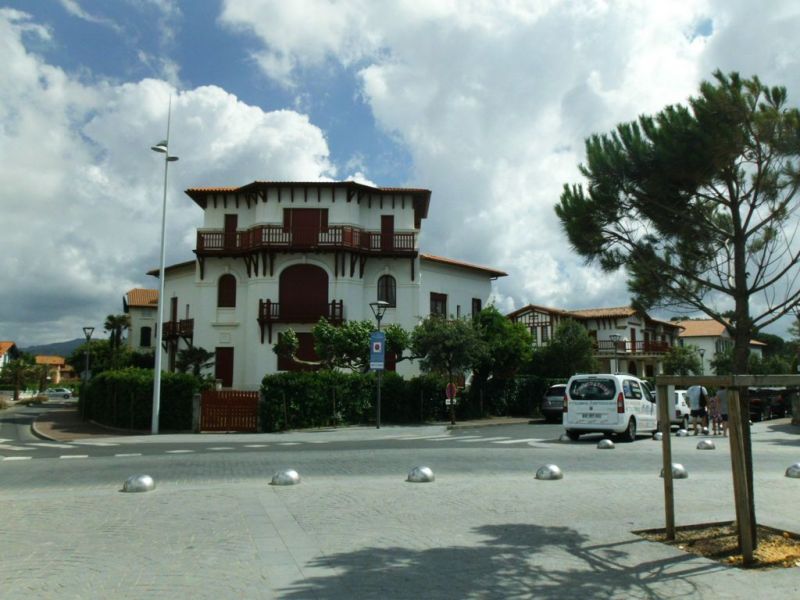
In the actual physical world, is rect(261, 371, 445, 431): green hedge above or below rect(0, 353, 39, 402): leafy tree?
below

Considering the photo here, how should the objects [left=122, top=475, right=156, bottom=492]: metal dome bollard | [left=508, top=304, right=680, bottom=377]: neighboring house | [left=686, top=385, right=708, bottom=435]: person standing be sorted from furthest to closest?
1. [left=508, top=304, right=680, bottom=377]: neighboring house
2. [left=686, top=385, right=708, bottom=435]: person standing
3. [left=122, top=475, right=156, bottom=492]: metal dome bollard

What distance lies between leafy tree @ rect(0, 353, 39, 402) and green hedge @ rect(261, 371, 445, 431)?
50.8 m

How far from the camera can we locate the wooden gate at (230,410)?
26.6m

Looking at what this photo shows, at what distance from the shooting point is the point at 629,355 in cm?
6172

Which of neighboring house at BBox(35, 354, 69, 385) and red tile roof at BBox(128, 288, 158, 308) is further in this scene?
neighboring house at BBox(35, 354, 69, 385)

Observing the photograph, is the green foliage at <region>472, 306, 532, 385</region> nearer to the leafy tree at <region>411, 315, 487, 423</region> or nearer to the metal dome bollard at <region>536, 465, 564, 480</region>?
the leafy tree at <region>411, 315, 487, 423</region>

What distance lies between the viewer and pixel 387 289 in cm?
3931

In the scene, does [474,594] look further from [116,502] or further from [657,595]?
[116,502]

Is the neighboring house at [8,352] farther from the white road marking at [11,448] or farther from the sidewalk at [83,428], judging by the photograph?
the white road marking at [11,448]

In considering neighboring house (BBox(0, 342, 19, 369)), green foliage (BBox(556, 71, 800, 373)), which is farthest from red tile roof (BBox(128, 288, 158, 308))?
green foliage (BBox(556, 71, 800, 373))

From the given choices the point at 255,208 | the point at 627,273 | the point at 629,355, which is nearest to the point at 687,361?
the point at 629,355

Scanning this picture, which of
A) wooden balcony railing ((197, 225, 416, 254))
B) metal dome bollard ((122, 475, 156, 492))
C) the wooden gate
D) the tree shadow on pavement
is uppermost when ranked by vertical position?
wooden balcony railing ((197, 225, 416, 254))

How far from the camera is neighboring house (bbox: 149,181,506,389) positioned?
37.4 metres

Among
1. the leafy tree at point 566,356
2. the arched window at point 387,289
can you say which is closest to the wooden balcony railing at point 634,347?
the leafy tree at point 566,356
